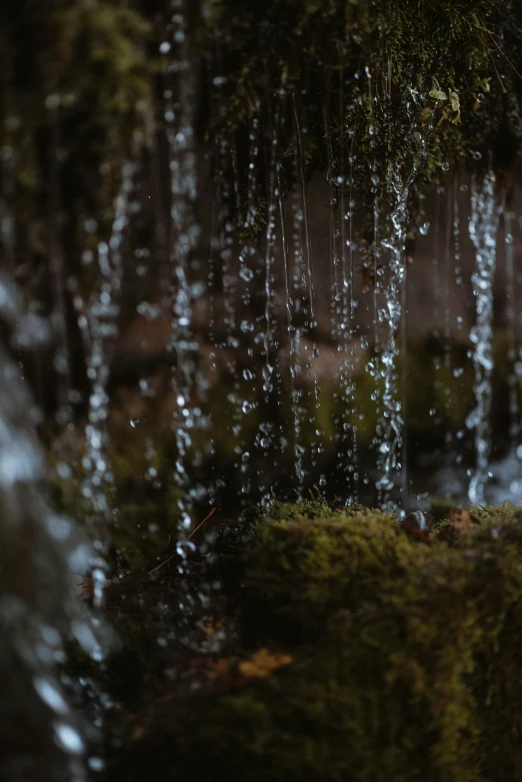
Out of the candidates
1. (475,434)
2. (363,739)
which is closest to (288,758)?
(363,739)

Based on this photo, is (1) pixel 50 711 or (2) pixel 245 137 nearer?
(1) pixel 50 711

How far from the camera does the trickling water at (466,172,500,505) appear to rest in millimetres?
4922

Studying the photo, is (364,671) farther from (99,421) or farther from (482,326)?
(482,326)

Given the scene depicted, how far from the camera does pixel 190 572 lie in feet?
8.89

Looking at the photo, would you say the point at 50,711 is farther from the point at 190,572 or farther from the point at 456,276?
the point at 456,276

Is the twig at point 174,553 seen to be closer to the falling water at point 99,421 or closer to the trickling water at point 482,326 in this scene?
the falling water at point 99,421

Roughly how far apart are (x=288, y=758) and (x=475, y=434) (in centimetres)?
427

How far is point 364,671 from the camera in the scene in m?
1.63

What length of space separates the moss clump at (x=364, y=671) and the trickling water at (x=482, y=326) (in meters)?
3.16

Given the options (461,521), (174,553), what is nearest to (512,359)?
(461,521)

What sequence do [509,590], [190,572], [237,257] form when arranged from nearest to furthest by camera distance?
[509,590]
[190,572]
[237,257]

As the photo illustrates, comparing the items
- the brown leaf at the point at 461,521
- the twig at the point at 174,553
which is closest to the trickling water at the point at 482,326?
the twig at the point at 174,553

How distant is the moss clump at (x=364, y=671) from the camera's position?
1503 millimetres

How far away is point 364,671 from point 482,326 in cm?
427
